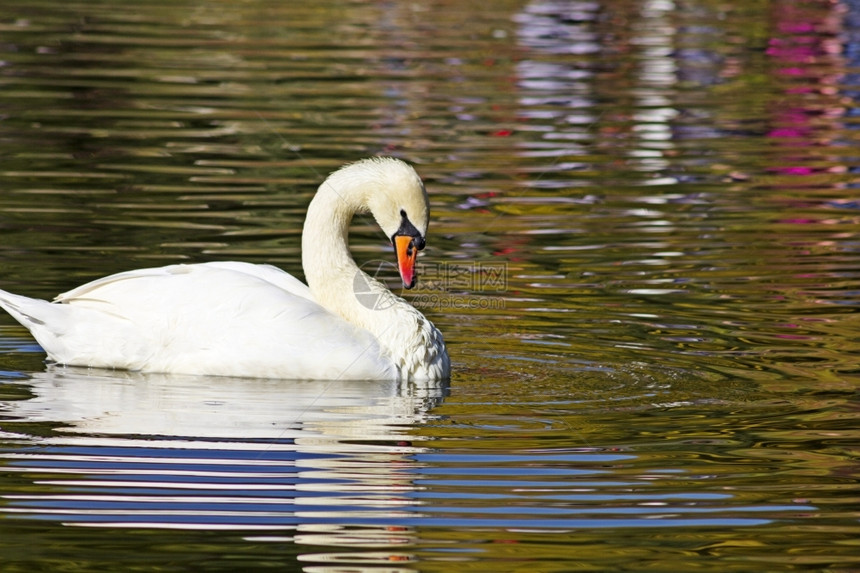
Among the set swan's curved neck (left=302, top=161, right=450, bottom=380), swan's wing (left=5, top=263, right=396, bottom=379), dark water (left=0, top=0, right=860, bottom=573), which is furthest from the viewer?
swan's curved neck (left=302, top=161, right=450, bottom=380)

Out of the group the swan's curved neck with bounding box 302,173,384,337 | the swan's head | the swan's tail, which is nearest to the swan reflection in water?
the swan's tail

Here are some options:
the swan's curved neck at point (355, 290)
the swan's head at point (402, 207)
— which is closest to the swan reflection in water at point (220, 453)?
the swan's curved neck at point (355, 290)

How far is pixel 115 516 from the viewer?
6.14 meters

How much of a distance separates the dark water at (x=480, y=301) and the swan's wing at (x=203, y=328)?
119mm

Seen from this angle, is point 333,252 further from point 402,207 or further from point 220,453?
point 220,453

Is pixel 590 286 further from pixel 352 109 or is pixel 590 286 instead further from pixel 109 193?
pixel 352 109

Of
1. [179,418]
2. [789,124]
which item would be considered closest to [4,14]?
[789,124]

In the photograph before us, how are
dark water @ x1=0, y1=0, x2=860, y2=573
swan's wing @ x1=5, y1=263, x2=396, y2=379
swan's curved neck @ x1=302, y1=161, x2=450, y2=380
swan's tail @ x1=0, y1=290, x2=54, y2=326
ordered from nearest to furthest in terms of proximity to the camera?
dark water @ x1=0, y1=0, x2=860, y2=573
swan's wing @ x1=5, y1=263, x2=396, y2=379
swan's curved neck @ x1=302, y1=161, x2=450, y2=380
swan's tail @ x1=0, y1=290, x2=54, y2=326

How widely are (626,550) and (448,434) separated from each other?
165 centimetres

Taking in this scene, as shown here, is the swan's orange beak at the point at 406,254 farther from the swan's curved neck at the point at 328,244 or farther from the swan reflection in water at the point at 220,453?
the swan reflection in water at the point at 220,453

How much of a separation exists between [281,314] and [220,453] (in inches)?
63.2

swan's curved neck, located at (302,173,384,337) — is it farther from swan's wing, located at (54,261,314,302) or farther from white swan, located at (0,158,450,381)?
swan's wing, located at (54,261,314,302)

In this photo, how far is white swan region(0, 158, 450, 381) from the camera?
846 cm

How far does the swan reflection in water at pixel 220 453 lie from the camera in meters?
6.17
